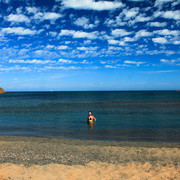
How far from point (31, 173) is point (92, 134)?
9293 millimetres

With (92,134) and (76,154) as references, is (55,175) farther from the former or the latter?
(92,134)

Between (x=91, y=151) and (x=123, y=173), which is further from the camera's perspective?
(x=91, y=151)

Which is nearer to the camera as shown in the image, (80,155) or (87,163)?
(87,163)

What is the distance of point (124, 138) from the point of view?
14398 mm

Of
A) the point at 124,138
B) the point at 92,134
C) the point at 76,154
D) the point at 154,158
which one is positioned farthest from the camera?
the point at 92,134

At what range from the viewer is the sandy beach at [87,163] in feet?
22.5

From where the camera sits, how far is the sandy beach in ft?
22.5

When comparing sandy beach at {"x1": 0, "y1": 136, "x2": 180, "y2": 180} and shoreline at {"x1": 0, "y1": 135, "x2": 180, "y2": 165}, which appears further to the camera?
shoreline at {"x1": 0, "y1": 135, "x2": 180, "y2": 165}

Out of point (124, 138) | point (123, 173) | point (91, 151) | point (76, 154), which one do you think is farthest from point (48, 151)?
point (124, 138)

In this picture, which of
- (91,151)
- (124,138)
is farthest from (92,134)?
(91,151)

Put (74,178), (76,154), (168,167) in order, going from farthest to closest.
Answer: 1. (76,154)
2. (168,167)
3. (74,178)

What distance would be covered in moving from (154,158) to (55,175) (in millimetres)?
5270

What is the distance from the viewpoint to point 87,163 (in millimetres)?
8219

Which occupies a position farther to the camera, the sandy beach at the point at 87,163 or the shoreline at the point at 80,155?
the shoreline at the point at 80,155
